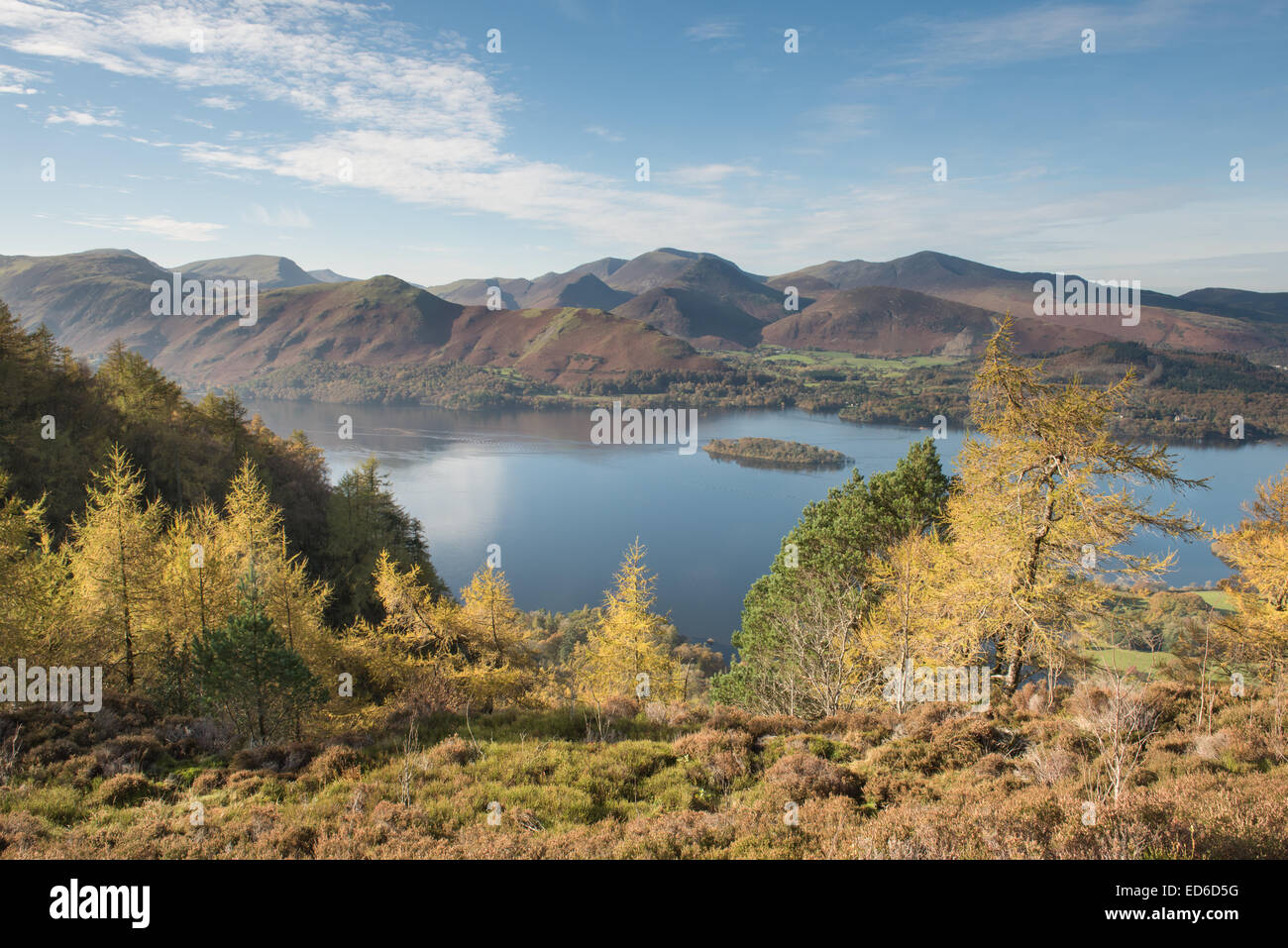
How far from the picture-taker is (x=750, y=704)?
15.6 m

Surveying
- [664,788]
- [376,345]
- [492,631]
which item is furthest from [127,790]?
[376,345]

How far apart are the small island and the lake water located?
279 centimetres

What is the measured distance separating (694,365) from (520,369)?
158ft

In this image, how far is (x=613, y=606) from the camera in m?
17.8

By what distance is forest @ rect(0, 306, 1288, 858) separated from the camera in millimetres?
5016

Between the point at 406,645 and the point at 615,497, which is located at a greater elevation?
the point at 406,645

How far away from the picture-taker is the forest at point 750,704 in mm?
5016

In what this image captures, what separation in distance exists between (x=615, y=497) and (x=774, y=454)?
3081cm

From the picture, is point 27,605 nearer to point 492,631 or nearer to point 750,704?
point 492,631

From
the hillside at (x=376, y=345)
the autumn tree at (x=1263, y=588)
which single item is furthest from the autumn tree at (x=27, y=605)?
the hillside at (x=376, y=345)

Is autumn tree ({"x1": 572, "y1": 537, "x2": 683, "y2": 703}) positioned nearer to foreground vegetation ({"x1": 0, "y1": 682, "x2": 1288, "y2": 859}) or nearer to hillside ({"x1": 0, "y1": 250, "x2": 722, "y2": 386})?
foreground vegetation ({"x1": 0, "y1": 682, "x2": 1288, "y2": 859})
